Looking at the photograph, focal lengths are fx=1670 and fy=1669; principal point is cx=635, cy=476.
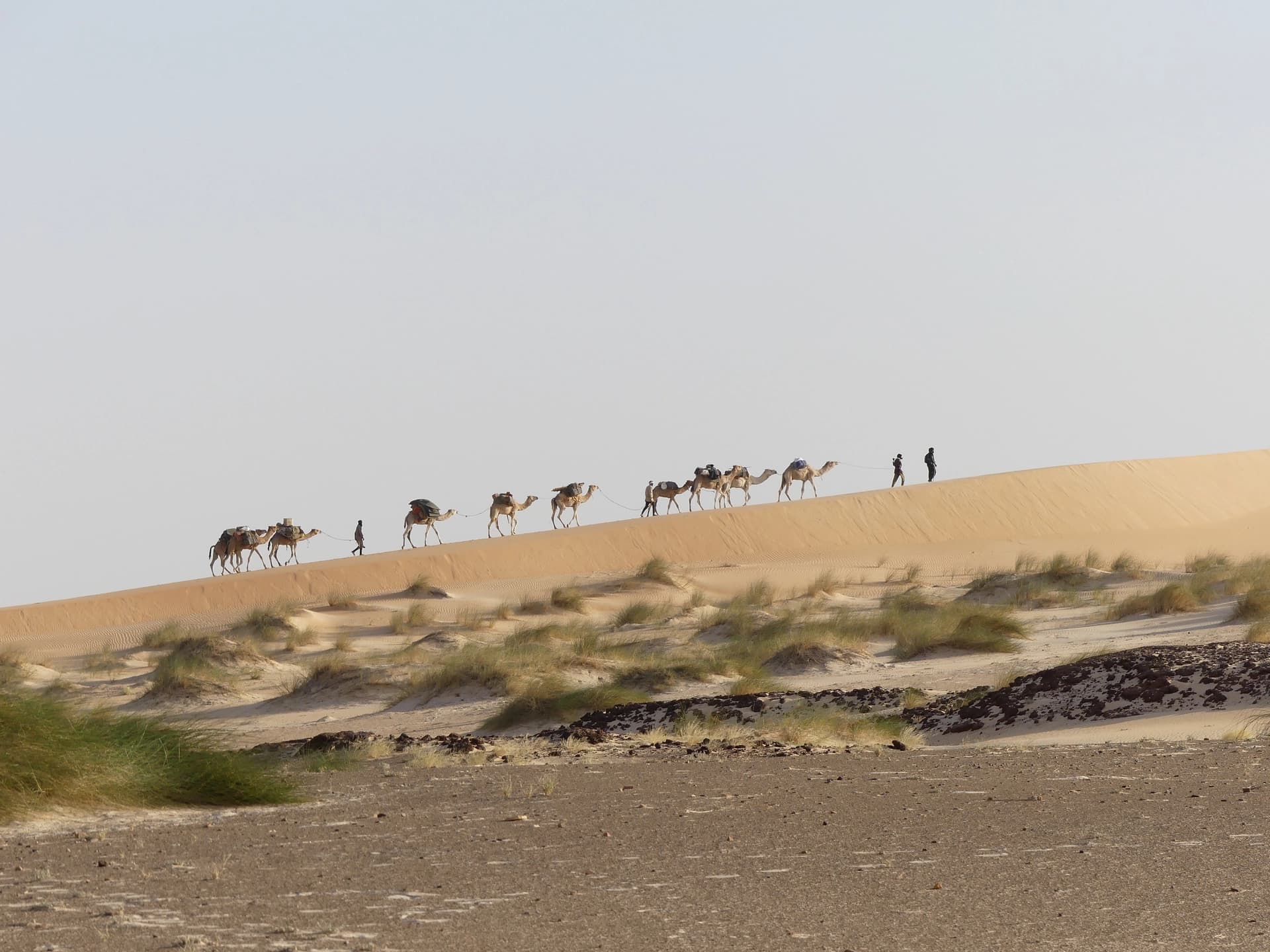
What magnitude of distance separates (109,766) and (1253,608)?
19.3m

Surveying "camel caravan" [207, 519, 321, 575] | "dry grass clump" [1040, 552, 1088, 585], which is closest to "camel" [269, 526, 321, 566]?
"camel caravan" [207, 519, 321, 575]

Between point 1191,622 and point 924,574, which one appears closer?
point 1191,622

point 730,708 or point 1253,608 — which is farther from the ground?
point 1253,608

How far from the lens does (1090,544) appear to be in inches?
2173

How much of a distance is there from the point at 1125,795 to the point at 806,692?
25.0 ft

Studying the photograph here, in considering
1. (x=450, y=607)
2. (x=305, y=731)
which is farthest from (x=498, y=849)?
(x=450, y=607)

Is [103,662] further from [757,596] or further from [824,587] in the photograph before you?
[824,587]

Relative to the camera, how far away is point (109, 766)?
11.4m

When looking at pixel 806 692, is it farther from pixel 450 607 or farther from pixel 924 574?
pixel 924 574

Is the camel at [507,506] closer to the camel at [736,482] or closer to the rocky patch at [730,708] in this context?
the camel at [736,482]

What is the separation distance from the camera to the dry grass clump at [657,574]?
42688mm

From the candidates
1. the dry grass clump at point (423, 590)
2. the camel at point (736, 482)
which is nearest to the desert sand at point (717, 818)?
the dry grass clump at point (423, 590)

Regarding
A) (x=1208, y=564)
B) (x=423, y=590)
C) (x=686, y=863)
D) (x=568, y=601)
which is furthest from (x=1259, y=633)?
(x=423, y=590)

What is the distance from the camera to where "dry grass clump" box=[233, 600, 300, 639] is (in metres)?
34.9
